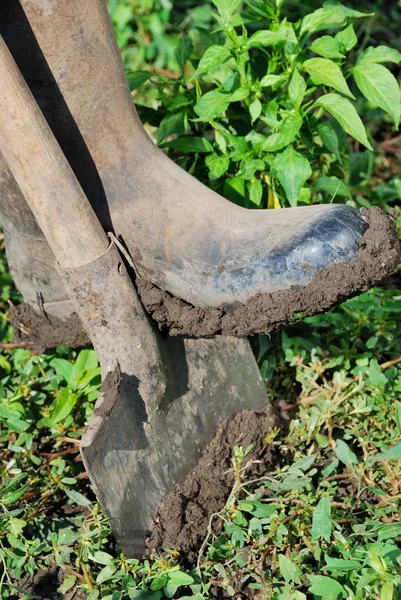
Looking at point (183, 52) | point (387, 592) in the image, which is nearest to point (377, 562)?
point (387, 592)

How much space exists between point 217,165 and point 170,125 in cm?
19

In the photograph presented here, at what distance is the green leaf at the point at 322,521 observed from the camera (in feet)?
5.59

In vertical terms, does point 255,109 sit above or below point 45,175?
below

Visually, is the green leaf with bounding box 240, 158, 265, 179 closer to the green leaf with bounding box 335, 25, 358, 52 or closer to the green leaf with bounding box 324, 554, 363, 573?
the green leaf with bounding box 335, 25, 358, 52

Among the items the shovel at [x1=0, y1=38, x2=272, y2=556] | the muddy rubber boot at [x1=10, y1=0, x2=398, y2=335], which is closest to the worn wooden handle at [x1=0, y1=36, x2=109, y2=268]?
the shovel at [x1=0, y1=38, x2=272, y2=556]

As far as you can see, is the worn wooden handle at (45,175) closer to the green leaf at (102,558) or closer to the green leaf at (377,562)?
the green leaf at (102,558)

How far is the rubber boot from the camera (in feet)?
5.55

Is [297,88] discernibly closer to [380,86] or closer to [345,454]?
[380,86]

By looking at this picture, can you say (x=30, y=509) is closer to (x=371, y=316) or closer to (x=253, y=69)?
(x=371, y=316)

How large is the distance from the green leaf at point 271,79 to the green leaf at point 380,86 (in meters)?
0.19

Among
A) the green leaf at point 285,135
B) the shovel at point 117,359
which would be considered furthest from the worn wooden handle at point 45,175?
the green leaf at point 285,135

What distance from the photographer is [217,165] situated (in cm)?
212

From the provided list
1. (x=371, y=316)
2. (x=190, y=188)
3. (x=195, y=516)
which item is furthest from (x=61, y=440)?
(x=371, y=316)

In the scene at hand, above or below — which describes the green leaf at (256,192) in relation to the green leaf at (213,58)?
below
